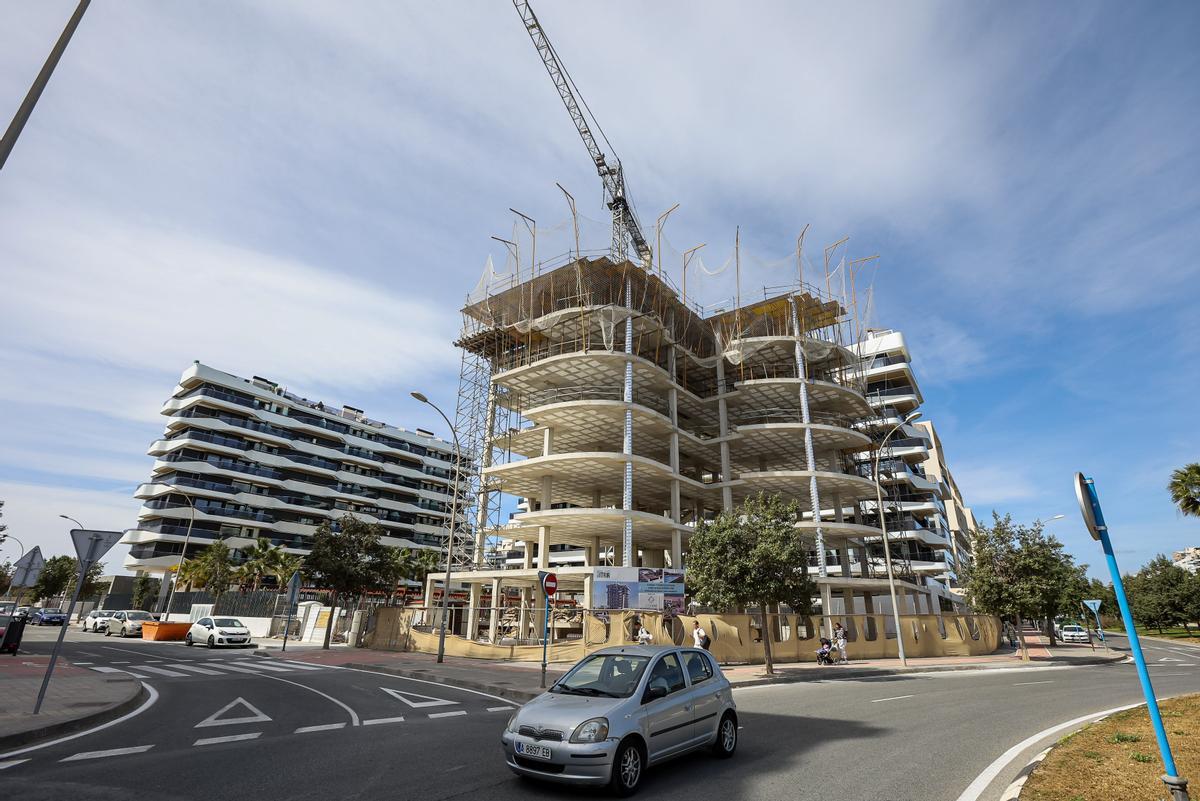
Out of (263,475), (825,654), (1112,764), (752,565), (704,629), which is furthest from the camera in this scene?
(263,475)

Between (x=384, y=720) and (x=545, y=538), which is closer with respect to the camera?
(x=384, y=720)

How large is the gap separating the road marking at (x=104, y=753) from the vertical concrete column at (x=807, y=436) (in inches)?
1464


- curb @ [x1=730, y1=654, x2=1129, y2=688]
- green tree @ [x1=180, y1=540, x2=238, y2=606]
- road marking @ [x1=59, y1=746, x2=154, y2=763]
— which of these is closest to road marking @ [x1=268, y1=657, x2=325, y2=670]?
road marking @ [x1=59, y1=746, x2=154, y2=763]

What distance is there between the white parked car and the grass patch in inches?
1259

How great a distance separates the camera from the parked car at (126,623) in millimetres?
38406

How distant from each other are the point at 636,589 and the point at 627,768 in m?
27.0

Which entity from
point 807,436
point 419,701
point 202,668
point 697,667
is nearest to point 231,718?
point 419,701

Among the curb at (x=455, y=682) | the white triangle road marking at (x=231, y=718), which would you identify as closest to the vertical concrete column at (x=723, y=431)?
the curb at (x=455, y=682)

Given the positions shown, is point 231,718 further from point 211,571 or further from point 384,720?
point 211,571

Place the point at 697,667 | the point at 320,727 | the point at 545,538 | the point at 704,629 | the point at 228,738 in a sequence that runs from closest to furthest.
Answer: the point at 697,667
the point at 228,738
the point at 320,727
the point at 704,629
the point at 545,538

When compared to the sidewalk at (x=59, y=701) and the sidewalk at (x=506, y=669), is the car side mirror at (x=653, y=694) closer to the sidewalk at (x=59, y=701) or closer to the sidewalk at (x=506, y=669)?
the sidewalk at (x=59, y=701)

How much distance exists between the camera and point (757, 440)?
46375 millimetres

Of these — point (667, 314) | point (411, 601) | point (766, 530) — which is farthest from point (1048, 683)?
point (411, 601)

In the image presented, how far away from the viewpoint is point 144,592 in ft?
193
